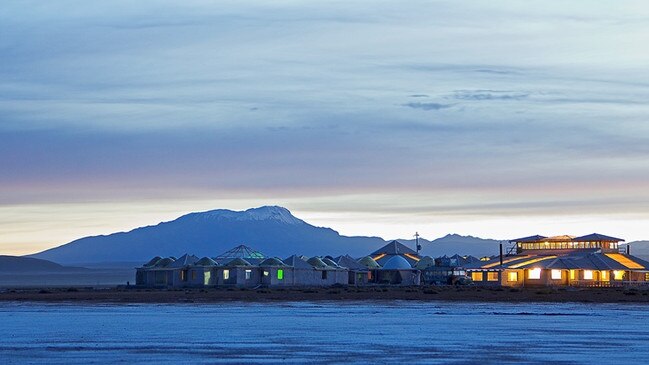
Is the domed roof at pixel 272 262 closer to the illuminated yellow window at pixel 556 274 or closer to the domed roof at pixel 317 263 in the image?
the domed roof at pixel 317 263

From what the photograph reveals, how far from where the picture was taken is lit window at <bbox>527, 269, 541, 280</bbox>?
127 m

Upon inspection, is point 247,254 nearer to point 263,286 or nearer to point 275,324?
point 263,286

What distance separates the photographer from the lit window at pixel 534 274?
417 ft

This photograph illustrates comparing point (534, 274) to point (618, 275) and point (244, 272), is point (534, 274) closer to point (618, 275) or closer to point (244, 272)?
point (618, 275)

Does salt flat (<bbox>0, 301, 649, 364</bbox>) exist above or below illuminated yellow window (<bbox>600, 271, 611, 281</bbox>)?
below

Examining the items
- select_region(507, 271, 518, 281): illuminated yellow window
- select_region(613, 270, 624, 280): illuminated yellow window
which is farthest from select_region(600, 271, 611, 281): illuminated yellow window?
select_region(507, 271, 518, 281): illuminated yellow window

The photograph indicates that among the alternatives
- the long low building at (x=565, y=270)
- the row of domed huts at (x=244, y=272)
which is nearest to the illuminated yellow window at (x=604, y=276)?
the long low building at (x=565, y=270)

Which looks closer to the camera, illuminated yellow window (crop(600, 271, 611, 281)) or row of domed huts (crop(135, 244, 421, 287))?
row of domed huts (crop(135, 244, 421, 287))

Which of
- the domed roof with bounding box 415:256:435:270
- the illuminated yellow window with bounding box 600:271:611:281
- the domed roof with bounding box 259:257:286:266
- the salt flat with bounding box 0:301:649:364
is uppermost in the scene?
the domed roof with bounding box 415:256:435:270

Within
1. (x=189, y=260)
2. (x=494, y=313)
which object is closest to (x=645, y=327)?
(x=494, y=313)

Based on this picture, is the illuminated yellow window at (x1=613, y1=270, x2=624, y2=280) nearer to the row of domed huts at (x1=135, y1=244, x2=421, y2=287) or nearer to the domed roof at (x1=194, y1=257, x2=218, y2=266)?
the row of domed huts at (x1=135, y1=244, x2=421, y2=287)

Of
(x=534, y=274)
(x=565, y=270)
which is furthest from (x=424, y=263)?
(x=565, y=270)

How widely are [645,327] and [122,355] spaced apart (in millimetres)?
21836

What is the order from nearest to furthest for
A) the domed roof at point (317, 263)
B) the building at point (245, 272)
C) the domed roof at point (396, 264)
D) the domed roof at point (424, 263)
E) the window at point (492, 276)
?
the building at point (245, 272) → the domed roof at point (317, 263) → the window at point (492, 276) → the domed roof at point (396, 264) → the domed roof at point (424, 263)
